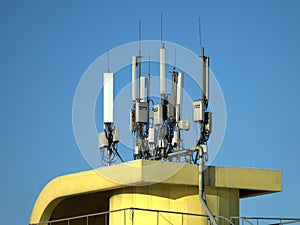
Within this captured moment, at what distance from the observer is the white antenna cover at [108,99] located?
109ft

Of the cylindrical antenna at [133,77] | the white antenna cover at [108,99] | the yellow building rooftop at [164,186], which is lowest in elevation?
the yellow building rooftop at [164,186]

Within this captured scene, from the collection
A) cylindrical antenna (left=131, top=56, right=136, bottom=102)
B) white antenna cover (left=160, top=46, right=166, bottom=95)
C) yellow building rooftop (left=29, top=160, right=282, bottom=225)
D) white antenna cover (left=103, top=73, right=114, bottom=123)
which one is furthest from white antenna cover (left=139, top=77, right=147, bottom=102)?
yellow building rooftop (left=29, top=160, right=282, bottom=225)

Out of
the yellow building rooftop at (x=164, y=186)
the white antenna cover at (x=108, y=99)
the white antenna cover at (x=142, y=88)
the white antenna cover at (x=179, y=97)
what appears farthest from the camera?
the white antenna cover at (x=179, y=97)

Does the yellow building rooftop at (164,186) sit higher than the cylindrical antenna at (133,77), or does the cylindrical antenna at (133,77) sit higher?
the cylindrical antenna at (133,77)

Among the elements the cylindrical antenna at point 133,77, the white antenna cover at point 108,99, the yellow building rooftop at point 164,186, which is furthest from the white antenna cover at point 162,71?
the yellow building rooftop at point 164,186

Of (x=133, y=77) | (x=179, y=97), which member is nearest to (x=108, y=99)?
(x=133, y=77)

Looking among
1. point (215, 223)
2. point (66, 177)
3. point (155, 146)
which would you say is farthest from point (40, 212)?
point (215, 223)

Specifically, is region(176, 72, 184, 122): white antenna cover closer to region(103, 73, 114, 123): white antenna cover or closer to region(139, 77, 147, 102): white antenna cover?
region(139, 77, 147, 102): white antenna cover

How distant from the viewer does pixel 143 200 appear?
31281 millimetres

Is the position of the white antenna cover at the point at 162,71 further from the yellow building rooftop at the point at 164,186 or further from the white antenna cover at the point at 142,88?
the yellow building rooftop at the point at 164,186

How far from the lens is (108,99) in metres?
33.2

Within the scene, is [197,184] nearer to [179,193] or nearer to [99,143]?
[179,193]

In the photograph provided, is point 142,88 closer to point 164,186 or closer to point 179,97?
point 179,97

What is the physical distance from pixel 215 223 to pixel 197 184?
1604 mm
